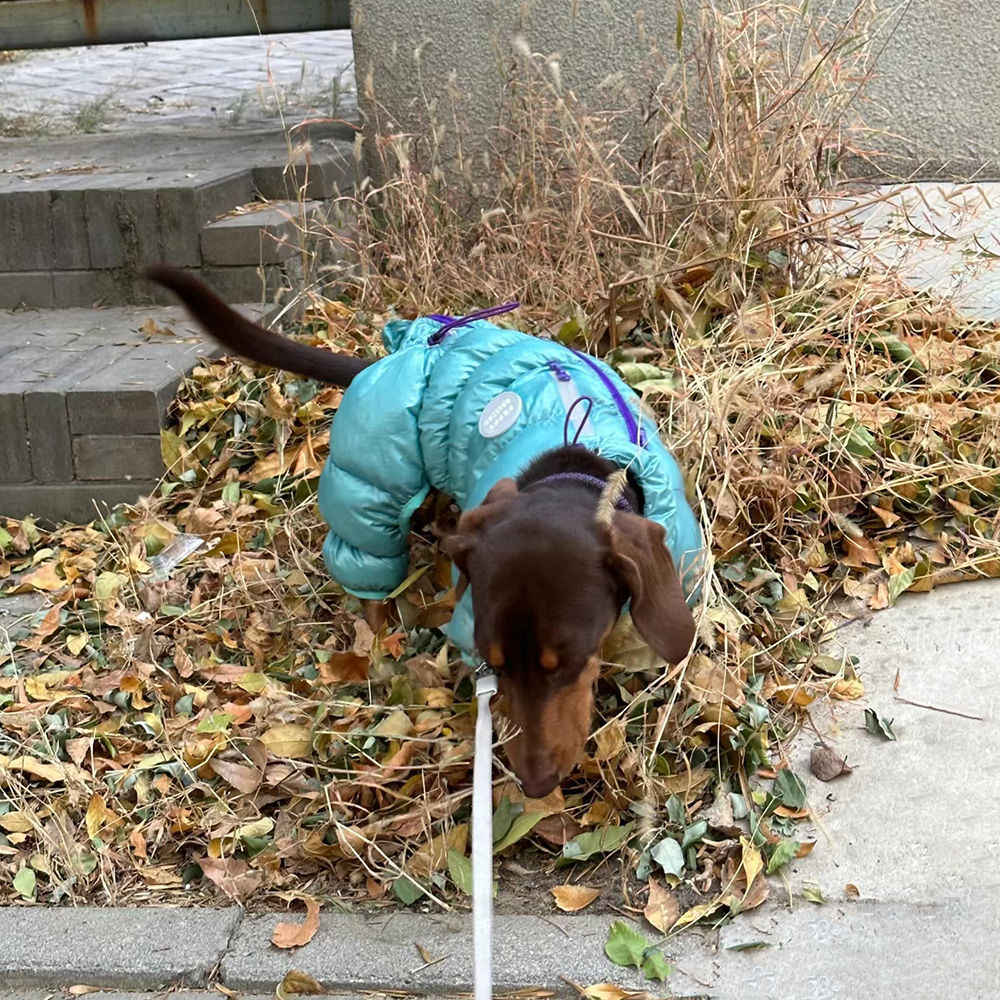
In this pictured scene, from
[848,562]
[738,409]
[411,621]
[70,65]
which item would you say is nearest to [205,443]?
[411,621]

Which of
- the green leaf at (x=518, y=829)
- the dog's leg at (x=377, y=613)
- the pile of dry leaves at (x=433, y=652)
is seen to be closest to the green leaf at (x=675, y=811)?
the pile of dry leaves at (x=433, y=652)

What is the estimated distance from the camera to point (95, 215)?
4.48 metres

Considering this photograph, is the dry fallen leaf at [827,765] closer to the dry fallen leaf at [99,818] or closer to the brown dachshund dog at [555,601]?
the brown dachshund dog at [555,601]

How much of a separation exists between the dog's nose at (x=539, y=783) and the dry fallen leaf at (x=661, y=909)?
13.4 inches

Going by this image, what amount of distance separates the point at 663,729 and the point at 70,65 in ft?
27.2

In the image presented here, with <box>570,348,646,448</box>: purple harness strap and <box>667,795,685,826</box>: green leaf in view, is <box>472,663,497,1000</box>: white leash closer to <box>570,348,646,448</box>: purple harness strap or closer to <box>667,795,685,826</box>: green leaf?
<box>667,795,685,826</box>: green leaf

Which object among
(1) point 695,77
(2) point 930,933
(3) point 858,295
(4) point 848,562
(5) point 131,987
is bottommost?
(5) point 131,987

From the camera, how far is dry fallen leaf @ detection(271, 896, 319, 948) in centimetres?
235

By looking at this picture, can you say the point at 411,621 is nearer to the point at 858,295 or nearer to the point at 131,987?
the point at 131,987

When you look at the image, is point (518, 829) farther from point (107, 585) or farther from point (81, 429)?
point (81, 429)

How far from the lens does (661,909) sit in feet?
7.68

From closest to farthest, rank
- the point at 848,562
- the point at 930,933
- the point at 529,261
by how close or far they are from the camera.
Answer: the point at 930,933
the point at 848,562
the point at 529,261

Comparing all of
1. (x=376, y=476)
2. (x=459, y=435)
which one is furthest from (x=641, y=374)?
(x=376, y=476)

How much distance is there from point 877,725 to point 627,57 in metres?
3.15
